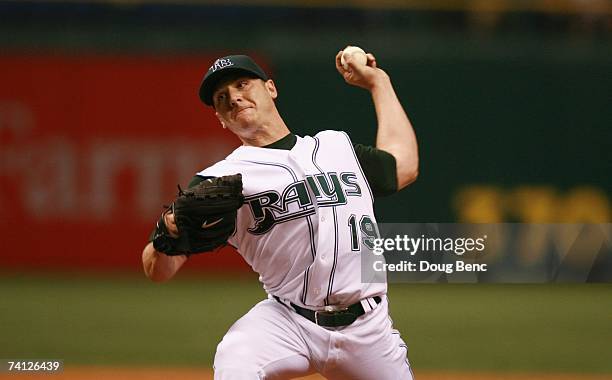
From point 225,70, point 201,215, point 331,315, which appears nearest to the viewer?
point 201,215

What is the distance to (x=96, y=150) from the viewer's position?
777 cm

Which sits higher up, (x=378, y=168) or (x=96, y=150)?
(x=96, y=150)

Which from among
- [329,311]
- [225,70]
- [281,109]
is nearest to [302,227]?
[329,311]

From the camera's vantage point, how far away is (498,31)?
7629 millimetres

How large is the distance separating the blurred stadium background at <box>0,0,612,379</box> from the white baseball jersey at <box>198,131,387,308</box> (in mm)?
4881

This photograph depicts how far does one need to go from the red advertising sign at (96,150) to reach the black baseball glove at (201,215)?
544 cm

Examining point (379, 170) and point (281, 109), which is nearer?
point (379, 170)

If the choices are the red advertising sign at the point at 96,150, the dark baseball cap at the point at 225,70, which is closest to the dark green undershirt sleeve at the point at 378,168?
the dark baseball cap at the point at 225,70

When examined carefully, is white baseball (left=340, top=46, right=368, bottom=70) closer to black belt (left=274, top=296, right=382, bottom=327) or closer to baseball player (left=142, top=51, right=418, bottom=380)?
baseball player (left=142, top=51, right=418, bottom=380)

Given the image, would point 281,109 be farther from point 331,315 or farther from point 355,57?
point 331,315

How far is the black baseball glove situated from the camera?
2.17 metres

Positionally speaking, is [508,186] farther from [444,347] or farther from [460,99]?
[444,347]

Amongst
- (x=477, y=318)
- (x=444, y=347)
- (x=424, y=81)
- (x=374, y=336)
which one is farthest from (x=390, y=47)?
(x=374, y=336)

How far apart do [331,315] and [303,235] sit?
0.23 metres
